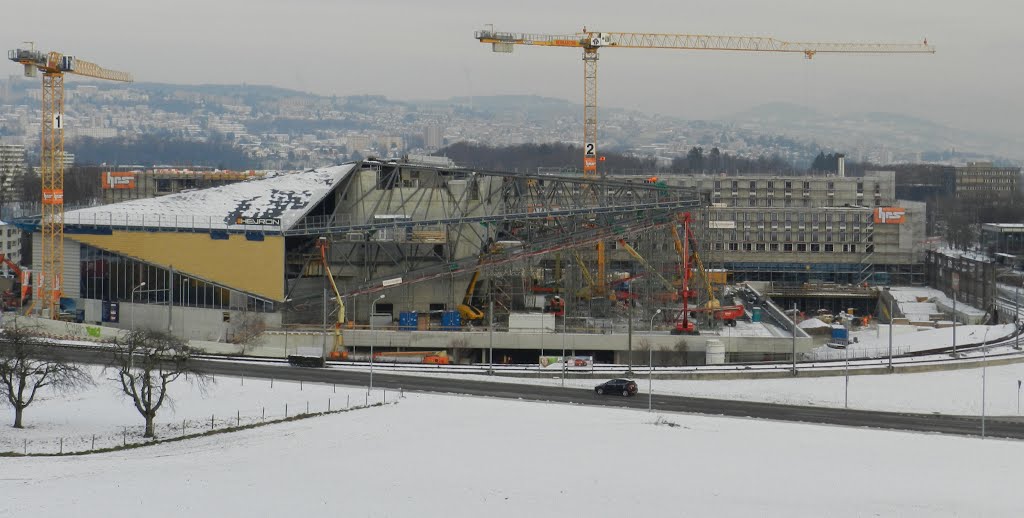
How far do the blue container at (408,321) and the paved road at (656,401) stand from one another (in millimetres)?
12510

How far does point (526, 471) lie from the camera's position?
121ft

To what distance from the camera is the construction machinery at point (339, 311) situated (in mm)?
69562

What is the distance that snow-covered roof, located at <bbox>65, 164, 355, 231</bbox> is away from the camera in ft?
254

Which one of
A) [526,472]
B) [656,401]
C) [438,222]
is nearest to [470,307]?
[438,222]

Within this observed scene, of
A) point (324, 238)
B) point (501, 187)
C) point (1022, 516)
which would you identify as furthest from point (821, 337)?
point (1022, 516)

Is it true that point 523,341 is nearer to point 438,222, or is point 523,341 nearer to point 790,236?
point 438,222

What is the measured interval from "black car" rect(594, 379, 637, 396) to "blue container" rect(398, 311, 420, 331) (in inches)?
817

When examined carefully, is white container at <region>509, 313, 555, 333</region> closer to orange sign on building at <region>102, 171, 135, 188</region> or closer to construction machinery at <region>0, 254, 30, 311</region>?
construction machinery at <region>0, 254, 30, 311</region>

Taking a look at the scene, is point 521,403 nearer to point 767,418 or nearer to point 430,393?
point 430,393

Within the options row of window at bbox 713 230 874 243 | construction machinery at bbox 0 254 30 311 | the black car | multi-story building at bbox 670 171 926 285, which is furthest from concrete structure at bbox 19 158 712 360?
multi-story building at bbox 670 171 926 285

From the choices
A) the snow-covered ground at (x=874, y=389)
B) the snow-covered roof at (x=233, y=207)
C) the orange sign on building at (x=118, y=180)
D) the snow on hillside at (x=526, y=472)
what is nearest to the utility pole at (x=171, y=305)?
the snow-covered roof at (x=233, y=207)

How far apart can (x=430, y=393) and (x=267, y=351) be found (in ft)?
60.9

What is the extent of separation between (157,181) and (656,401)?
93.1 metres

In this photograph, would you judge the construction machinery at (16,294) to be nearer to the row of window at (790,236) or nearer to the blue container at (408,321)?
the blue container at (408,321)
